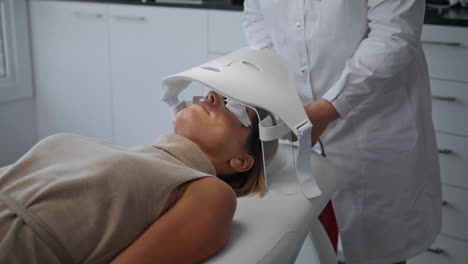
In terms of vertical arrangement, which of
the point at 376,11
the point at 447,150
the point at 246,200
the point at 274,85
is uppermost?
the point at 376,11

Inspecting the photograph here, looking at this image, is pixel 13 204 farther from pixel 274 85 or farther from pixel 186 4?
pixel 186 4

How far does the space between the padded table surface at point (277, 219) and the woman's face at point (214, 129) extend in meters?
0.11

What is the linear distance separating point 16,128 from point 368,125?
6.93 feet

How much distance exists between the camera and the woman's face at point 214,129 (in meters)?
1.16

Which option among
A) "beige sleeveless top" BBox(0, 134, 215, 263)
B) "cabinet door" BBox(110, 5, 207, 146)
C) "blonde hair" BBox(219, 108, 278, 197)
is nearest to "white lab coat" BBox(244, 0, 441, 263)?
"blonde hair" BBox(219, 108, 278, 197)

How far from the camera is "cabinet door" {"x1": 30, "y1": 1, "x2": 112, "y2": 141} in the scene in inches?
102

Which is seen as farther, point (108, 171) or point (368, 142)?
point (368, 142)

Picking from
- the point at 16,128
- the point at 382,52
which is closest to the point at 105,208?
the point at 382,52

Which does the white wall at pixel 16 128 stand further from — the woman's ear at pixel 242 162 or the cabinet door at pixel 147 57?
the woman's ear at pixel 242 162

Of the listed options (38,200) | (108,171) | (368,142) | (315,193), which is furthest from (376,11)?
(38,200)

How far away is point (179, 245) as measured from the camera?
839 mm

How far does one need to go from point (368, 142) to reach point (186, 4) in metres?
1.17

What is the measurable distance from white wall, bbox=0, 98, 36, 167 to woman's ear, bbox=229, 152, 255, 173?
6.61 ft

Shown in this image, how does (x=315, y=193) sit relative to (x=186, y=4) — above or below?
below
